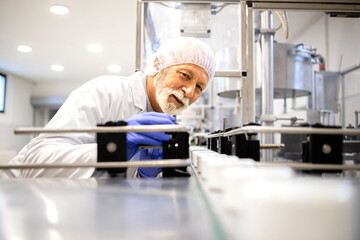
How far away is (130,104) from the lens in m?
1.13

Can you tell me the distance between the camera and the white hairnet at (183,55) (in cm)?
118

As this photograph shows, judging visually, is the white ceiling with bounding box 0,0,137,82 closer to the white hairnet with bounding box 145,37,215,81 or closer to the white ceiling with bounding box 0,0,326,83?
the white ceiling with bounding box 0,0,326,83

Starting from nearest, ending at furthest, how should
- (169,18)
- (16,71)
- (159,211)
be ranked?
(159,211), (169,18), (16,71)

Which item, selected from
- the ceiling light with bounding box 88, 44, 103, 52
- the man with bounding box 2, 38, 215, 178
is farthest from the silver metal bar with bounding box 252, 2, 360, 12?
the ceiling light with bounding box 88, 44, 103, 52

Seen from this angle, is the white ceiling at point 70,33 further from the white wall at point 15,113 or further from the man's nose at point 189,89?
the man's nose at point 189,89

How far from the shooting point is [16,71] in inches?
208

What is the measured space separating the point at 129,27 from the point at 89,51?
1192 mm

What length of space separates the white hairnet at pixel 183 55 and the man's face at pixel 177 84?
22mm

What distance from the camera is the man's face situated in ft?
3.78

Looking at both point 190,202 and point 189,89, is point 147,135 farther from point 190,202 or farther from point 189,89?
point 189,89

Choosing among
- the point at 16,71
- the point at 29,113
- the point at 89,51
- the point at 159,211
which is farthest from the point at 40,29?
the point at 159,211

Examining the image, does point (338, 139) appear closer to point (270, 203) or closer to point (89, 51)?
point (270, 203)

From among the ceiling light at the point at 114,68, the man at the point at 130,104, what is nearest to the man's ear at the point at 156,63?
the man at the point at 130,104

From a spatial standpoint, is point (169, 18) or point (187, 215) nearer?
point (187, 215)
